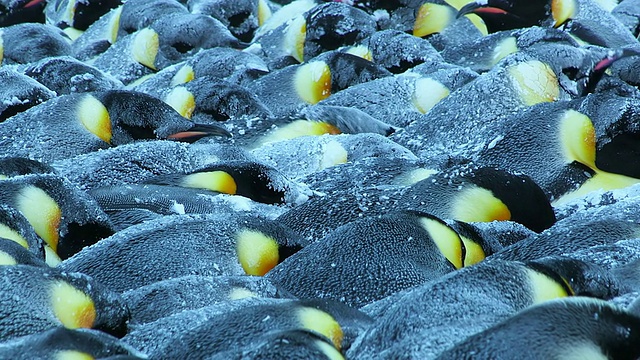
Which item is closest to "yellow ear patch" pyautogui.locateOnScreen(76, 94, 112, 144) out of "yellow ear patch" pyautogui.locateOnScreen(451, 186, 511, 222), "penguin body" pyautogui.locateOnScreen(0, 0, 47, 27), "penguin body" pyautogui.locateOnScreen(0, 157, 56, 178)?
"penguin body" pyautogui.locateOnScreen(0, 157, 56, 178)

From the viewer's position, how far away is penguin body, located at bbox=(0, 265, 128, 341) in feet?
3.91

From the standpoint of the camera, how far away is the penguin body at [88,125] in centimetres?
238

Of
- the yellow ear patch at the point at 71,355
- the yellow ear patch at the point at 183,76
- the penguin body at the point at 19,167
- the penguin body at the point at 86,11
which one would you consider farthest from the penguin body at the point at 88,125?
the penguin body at the point at 86,11

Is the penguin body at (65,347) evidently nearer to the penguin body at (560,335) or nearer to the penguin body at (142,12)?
the penguin body at (560,335)

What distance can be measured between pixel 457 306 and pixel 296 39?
2.39 meters

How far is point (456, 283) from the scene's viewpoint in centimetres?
113

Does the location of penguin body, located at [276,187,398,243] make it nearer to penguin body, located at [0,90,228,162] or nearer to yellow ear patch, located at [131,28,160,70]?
penguin body, located at [0,90,228,162]

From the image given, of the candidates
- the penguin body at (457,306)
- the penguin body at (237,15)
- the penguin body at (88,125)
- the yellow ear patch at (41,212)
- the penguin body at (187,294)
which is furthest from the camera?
the penguin body at (237,15)

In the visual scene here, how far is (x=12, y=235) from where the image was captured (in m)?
1.55

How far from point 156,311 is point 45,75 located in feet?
6.43

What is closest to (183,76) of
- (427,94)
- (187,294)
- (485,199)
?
(427,94)

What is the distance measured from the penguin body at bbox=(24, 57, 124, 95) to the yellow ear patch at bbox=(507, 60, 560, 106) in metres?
1.19

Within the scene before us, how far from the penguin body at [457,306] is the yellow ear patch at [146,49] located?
2.47 meters

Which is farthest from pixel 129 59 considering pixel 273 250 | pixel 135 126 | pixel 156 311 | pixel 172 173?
pixel 156 311
